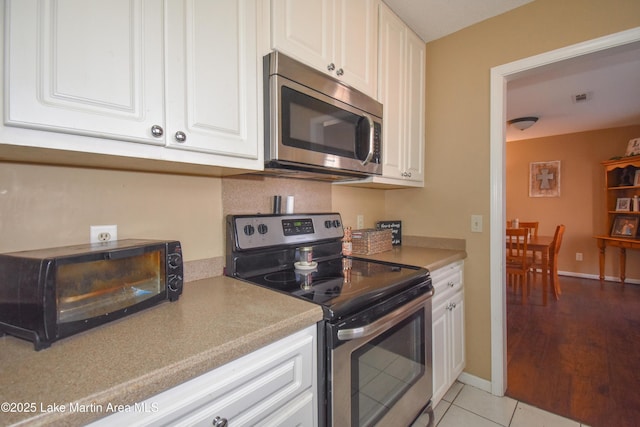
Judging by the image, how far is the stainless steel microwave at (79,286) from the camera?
634 mm

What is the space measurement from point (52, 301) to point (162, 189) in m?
0.59

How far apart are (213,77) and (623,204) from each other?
585cm

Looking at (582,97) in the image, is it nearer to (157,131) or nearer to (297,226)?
(297,226)

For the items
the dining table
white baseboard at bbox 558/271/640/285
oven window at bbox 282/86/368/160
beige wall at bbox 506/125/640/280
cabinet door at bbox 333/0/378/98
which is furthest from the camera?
beige wall at bbox 506/125/640/280

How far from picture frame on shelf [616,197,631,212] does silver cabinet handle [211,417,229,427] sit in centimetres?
585

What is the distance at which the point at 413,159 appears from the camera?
6.44 feet

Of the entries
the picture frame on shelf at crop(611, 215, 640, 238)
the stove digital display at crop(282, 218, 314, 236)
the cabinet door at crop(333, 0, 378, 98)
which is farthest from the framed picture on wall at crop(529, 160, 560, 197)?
the stove digital display at crop(282, 218, 314, 236)

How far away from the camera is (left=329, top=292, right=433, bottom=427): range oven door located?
2.99ft

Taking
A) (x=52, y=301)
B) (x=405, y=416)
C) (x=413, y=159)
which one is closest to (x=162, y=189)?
(x=52, y=301)

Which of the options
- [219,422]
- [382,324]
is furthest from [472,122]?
[219,422]

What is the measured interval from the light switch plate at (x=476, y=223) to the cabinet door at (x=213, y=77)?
5.08 ft

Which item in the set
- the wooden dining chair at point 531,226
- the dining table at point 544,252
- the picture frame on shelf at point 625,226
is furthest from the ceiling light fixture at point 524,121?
the picture frame on shelf at point 625,226

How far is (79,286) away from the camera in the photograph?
2.44ft

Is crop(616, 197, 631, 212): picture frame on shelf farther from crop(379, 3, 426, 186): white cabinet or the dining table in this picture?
crop(379, 3, 426, 186): white cabinet
